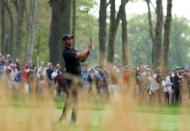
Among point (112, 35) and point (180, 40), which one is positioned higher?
point (180, 40)

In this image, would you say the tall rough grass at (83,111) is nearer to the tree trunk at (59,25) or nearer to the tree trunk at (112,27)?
the tree trunk at (59,25)

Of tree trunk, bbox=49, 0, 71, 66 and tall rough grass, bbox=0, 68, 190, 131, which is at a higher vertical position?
tree trunk, bbox=49, 0, 71, 66

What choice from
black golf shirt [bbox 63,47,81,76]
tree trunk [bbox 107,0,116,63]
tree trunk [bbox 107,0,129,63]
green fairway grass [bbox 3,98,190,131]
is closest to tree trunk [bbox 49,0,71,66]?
tree trunk [bbox 107,0,116,63]

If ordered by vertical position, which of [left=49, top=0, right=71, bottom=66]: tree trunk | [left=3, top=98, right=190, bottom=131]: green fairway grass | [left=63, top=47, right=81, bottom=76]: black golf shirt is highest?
[left=49, top=0, right=71, bottom=66]: tree trunk

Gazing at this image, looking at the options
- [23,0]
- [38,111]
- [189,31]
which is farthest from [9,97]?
[189,31]

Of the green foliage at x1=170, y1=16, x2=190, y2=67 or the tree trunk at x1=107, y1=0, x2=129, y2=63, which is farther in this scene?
the green foliage at x1=170, y1=16, x2=190, y2=67

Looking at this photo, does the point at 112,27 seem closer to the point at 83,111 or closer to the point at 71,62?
the point at 71,62

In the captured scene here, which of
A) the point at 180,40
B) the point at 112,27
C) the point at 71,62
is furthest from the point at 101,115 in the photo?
the point at 180,40

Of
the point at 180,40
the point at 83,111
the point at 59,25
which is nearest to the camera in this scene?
the point at 83,111

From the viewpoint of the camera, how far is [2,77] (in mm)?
6480

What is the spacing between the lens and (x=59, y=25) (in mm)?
32062

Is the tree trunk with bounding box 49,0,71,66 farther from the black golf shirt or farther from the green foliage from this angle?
the green foliage

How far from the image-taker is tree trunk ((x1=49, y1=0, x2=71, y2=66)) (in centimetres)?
3183

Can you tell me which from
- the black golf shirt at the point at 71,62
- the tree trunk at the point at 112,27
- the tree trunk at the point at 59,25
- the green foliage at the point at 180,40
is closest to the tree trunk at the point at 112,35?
the tree trunk at the point at 112,27
